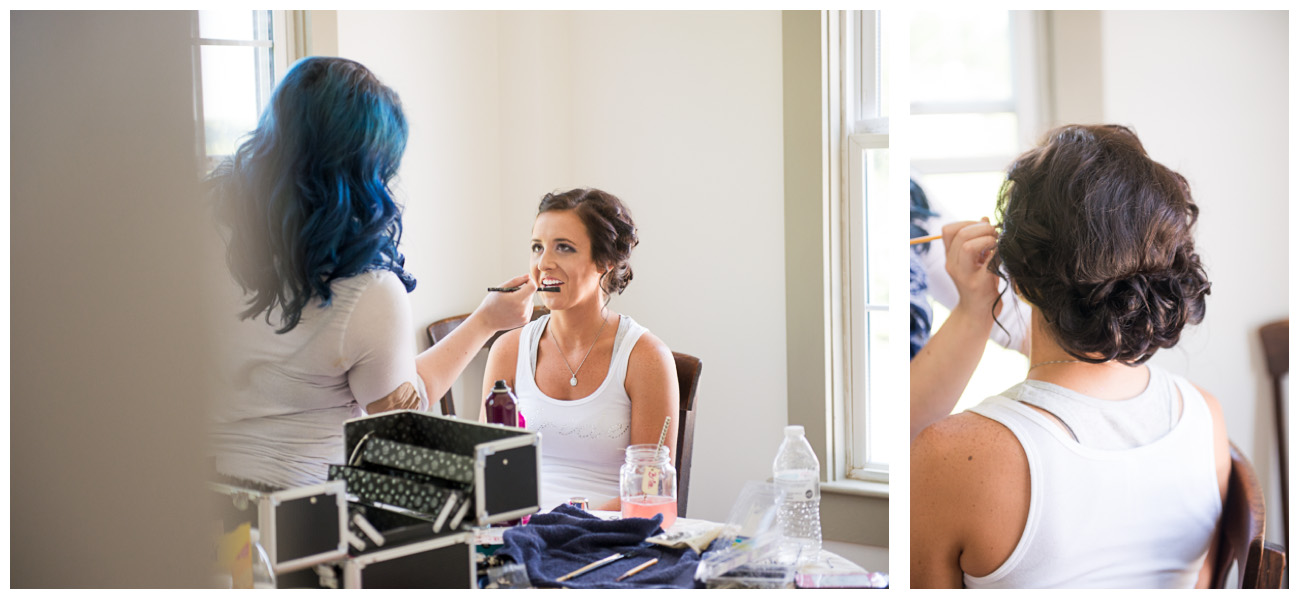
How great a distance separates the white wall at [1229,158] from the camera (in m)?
1.24

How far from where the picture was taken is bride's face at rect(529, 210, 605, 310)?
5.72 feet

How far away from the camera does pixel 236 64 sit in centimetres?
156

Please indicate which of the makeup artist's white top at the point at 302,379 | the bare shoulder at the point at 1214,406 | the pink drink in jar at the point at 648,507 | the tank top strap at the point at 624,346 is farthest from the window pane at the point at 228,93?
the bare shoulder at the point at 1214,406

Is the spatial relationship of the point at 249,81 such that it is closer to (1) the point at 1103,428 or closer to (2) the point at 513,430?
(2) the point at 513,430

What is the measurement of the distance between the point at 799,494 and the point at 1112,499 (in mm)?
478

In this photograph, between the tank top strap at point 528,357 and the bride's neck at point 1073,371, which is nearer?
the bride's neck at point 1073,371

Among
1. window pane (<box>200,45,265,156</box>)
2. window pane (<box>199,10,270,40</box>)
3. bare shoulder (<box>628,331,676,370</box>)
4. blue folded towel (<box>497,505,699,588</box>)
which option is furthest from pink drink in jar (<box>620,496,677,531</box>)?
window pane (<box>199,10,270,40</box>)

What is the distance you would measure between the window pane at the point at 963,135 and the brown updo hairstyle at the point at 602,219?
Result: 646 millimetres

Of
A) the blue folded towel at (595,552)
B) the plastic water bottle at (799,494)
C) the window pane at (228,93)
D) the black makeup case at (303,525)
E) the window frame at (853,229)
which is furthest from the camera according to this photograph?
the window frame at (853,229)

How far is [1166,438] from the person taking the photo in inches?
49.3

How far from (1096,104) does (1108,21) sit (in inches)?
5.6

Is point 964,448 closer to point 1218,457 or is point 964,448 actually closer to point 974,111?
point 1218,457

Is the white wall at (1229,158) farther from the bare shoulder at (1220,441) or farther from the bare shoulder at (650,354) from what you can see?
the bare shoulder at (650,354)

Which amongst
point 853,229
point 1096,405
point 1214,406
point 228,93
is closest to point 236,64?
point 228,93
